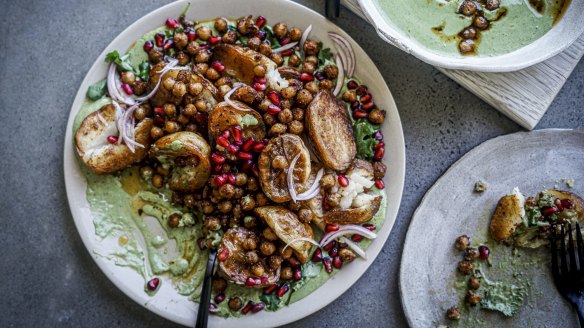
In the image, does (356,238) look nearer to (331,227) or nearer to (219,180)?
(331,227)

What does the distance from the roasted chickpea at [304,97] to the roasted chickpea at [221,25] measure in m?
0.80

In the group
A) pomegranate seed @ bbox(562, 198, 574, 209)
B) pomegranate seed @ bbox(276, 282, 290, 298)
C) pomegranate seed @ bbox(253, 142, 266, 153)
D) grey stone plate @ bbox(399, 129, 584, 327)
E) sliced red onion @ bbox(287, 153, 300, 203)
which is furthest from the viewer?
grey stone plate @ bbox(399, 129, 584, 327)

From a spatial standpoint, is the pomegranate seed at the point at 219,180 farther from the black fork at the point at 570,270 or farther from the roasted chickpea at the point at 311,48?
the black fork at the point at 570,270

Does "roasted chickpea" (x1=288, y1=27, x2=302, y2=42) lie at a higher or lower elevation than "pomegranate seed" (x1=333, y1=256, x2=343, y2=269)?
higher

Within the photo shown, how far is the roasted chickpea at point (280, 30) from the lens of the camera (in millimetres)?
3695

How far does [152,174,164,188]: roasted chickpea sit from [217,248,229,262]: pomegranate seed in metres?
0.71

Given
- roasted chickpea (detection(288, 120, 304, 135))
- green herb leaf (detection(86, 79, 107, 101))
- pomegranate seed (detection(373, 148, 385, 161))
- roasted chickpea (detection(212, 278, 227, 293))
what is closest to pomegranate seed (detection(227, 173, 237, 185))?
roasted chickpea (detection(288, 120, 304, 135))

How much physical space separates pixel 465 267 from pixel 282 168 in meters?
1.64

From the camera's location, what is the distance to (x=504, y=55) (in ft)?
12.0


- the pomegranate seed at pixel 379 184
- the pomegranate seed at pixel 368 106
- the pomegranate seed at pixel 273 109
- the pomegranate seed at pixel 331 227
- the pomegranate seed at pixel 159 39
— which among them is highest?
the pomegranate seed at pixel 159 39

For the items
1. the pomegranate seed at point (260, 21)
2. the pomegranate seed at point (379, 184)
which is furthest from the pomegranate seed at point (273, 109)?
the pomegranate seed at point (379, 184)

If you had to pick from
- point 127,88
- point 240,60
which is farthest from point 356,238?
point 127,88

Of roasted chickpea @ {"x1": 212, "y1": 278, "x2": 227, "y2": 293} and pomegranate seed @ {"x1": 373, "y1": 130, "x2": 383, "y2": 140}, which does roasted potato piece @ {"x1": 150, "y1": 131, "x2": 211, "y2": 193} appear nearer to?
roasted chickpea @ {"x1": 212, "y1": 278, "x2": 227, "y2": 293}

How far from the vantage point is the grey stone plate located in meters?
3.81
